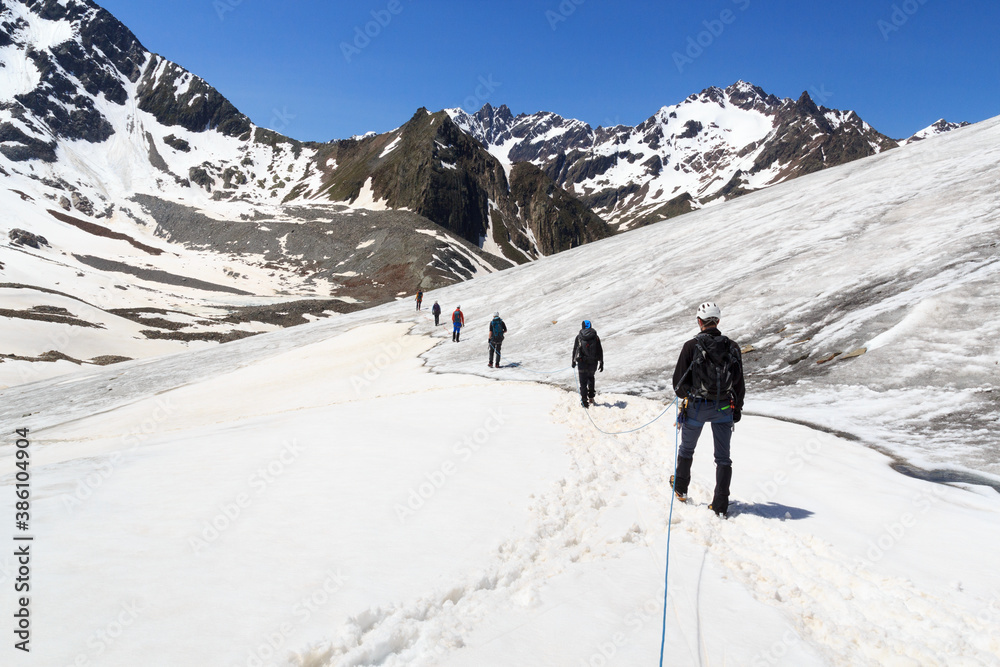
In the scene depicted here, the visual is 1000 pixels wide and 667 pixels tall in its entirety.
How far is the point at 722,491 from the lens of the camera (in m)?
6.56

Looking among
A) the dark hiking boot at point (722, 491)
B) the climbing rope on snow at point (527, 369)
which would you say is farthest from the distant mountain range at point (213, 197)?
the dark hiking boot at point (722, 491)

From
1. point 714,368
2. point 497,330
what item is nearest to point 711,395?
point 714,368

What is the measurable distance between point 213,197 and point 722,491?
17700cm

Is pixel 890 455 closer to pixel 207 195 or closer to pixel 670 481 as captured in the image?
pixel 670 481

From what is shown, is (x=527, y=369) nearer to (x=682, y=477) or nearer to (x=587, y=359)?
(x=587, y=359)

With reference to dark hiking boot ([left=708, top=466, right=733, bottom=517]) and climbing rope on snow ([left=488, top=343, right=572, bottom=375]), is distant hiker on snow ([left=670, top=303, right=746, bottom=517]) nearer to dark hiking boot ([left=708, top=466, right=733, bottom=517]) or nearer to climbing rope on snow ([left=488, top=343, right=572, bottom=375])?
dark hiking boot ([left=708, top=466, right=733, bottom=517])

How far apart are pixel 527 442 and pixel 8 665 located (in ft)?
25.1

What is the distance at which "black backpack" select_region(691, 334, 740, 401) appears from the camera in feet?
22.0

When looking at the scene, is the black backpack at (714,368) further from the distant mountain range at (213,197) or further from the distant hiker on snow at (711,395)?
the distant mountain range at (213,197)

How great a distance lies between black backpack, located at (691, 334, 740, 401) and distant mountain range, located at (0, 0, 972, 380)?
5060cm

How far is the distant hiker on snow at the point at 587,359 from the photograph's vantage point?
1308cm

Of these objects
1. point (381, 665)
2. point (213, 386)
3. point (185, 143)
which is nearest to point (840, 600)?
point (381, 665)

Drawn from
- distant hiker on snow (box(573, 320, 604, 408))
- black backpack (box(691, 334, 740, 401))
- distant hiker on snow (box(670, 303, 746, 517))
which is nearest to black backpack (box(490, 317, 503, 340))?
distant hiker on snow (box(573, 320, 604, 408))

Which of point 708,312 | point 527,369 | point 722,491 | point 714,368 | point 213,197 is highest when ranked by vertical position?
point 213,197
